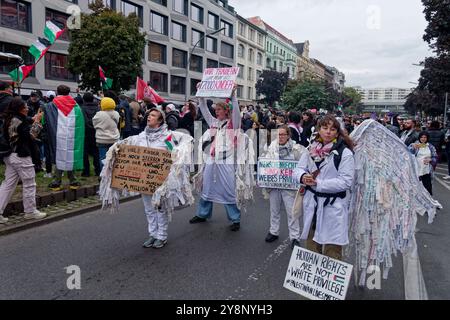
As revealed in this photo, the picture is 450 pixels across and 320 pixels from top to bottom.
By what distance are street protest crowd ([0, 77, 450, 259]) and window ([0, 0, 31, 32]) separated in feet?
55.7

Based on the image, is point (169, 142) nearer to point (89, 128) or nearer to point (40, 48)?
point (89, 128)

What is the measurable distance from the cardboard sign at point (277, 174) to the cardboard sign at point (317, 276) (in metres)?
1.81

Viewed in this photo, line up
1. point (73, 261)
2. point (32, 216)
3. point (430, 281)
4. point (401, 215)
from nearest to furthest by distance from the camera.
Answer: point (401, 215)
point (430, 281)
point (73, 261)
point (32, 216)

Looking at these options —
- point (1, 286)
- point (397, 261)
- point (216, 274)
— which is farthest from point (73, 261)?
point (397, 261)

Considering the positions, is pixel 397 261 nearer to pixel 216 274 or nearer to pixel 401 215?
pixel 401 215

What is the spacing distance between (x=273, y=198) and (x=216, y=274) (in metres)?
1.65

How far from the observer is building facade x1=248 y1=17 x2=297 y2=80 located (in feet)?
235

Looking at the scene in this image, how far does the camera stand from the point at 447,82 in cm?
1914

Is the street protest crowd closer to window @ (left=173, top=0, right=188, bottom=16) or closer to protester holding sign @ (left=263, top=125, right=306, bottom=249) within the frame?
protester holding sign @ (left=263, top=125, right=306, bottom=249)

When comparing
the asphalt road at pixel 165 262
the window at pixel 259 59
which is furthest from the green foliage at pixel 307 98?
the window at pixel 259 59

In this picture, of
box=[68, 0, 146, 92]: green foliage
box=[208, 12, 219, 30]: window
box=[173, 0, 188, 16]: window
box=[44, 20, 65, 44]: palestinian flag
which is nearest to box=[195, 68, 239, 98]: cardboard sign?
box=[44, 20, 65, 44]: palestinian flag

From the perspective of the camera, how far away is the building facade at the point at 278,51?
71500mm

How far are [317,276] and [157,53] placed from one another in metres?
37.4
